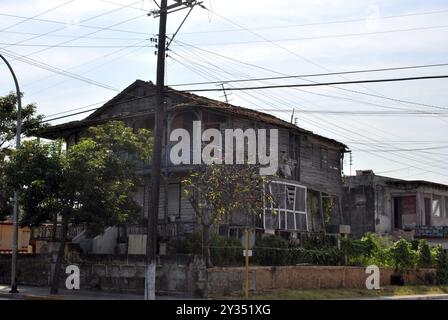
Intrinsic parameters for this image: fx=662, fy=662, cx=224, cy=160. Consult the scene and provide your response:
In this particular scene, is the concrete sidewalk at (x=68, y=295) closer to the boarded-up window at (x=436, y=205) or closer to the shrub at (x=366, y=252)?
the shrub at (x=366, y=252)

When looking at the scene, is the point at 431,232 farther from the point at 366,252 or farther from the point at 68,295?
the point at 68,295

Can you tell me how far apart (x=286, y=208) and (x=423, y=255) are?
8.99m

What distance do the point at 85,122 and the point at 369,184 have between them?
21.4 metres

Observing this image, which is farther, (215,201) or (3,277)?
(3,277)

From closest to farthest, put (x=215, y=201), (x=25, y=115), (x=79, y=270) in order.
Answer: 1. (x=215, y=201)
2. (x=79, y=270)
3. (x=25, y=115)

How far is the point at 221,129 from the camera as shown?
3188 centimetres

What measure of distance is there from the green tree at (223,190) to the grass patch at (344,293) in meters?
3.25

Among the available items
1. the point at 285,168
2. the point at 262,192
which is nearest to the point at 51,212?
the point at 262,192

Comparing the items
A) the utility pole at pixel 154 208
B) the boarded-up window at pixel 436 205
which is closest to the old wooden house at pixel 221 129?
the utility pole at pixel 154 208

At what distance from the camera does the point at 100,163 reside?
961 inches

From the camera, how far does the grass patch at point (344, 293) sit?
25.0 m

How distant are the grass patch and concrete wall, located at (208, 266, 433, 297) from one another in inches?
17.7

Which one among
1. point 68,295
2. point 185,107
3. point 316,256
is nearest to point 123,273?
point 68,295
